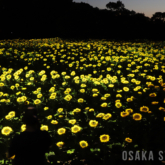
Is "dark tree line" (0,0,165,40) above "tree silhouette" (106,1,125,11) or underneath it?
underneath

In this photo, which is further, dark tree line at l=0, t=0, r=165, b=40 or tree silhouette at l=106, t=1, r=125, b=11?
tree silhouette at l=106, t=1, r=125, b=11

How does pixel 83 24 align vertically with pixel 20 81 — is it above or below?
above

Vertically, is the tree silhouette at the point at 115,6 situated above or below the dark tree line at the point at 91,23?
above

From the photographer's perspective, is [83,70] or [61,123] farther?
[83,70]

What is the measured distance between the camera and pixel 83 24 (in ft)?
47.8

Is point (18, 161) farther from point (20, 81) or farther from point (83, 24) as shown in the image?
point (83, 24)

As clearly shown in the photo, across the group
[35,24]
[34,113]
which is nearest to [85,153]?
[34,113]

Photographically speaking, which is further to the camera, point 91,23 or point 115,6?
point 115,6

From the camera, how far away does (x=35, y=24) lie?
62.2ft

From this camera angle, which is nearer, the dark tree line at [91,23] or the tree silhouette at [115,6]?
the dark tree line at [91,23]

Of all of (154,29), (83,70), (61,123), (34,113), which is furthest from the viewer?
(154,29)

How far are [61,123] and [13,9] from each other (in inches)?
757

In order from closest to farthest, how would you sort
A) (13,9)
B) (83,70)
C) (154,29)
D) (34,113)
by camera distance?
(34,113) → (83,70) → (154,29) → (13,9)

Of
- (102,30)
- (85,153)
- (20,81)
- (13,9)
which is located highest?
(13,9)
